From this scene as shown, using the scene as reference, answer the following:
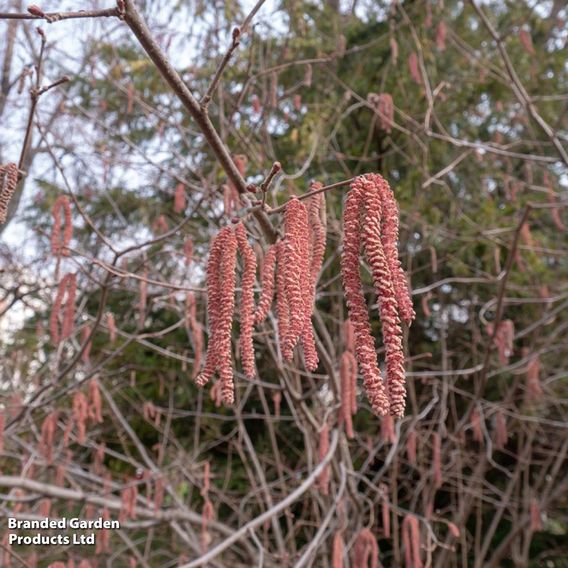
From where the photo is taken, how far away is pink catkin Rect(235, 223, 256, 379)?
936mm

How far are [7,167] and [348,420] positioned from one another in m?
1.44

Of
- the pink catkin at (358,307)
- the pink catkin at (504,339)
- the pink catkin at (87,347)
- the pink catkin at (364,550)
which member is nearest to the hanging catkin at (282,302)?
the pink catkin at (358,307)

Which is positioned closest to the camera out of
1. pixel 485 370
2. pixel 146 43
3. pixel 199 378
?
pixel 199 378

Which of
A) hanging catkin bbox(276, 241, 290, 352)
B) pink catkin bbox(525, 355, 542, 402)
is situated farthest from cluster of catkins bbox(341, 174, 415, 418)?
pink catkin bbox(525, 355, 542, 402)

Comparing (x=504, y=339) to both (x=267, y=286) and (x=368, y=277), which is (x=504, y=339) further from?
(x=267, y=286)

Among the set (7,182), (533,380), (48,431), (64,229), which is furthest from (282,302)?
(533,380)

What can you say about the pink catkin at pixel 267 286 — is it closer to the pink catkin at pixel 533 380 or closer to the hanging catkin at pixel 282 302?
the hanging catkin at pixel 282 302

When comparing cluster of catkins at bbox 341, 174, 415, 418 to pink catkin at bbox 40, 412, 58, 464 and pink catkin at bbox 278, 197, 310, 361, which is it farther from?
pink catkin at bbox 40, 412, 58, 464

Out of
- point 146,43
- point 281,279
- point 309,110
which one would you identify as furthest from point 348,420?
point 309,110

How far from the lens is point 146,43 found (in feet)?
3.45

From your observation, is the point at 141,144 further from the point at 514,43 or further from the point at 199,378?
Result: the point at 199,378

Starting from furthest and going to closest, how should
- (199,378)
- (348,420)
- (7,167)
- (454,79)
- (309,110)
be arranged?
(454,79)
(309,110)
(348,420)
(7,167)
(199,378)

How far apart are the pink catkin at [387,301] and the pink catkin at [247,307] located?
24cm

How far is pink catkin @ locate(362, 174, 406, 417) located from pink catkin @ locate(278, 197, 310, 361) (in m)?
0.14
